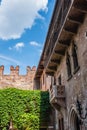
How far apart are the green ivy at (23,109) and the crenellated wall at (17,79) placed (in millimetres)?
7690

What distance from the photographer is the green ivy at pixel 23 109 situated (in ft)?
51.8

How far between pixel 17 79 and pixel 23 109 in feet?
29.2

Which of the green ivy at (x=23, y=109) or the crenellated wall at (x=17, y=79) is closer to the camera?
the green ivy at (x=23, y=109)

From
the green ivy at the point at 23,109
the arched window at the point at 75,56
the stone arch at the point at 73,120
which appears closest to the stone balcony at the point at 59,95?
the stone arch at the point at 73,120

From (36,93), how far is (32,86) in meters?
7.51

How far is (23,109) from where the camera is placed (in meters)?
16.6

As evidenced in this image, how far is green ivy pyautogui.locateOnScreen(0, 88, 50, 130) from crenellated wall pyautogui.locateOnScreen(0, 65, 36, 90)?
769 cm

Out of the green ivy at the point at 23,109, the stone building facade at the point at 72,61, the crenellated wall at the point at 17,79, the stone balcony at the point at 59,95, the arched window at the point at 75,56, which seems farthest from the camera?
the crenellated wall at the point at 17,79

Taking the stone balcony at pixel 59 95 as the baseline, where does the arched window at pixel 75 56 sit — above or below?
above

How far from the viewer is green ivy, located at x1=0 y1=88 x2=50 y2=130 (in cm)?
1580

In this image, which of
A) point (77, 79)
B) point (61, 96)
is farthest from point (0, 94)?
point (77, 79)

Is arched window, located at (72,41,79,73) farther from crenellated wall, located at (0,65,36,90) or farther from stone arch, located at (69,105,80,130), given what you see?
crenellated wall, located at (0,65,36,90)

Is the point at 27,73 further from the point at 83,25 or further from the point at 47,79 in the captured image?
the point at 83,25

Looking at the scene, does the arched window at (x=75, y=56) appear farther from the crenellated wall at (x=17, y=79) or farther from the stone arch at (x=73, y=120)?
the crenellated wall at (x=17, y=79)
